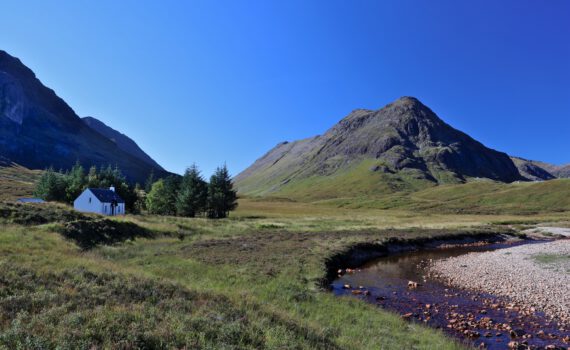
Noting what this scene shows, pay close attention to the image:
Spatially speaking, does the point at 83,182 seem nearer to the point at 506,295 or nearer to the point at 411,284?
the point at 411,284

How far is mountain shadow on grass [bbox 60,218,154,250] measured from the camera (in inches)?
1366

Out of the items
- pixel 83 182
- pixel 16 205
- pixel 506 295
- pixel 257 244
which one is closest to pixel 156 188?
pixel 83 182

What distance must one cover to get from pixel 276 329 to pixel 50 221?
38397 mm

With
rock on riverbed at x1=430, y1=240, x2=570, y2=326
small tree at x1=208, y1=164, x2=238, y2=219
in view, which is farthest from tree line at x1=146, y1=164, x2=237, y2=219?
rock on riverbed at x1=430, y1=240, x2=570, y2=326

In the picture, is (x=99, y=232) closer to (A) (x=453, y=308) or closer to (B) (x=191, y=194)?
(A) (x=453, y=308)

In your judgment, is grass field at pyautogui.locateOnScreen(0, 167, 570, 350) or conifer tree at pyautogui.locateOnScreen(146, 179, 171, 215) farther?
conifer tree at pyautogui.locateOnScreen(146, 179, 171, 215)

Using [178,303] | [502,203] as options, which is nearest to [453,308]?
[178,303]

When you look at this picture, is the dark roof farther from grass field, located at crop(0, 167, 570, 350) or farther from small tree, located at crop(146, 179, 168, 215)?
grass field, located at crop(0, 167, 570, 350)

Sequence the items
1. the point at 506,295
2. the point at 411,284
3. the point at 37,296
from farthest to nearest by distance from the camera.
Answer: the point at 411,284 → the point at 506,295 → the point at 37,296

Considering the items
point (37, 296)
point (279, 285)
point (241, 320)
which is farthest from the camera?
point (279, 285)

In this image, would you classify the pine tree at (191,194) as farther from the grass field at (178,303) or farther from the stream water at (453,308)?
the stream water at (453,308)

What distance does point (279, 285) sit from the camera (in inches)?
910

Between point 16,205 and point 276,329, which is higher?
point 16,205

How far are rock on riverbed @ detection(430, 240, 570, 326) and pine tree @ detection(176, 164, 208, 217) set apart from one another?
61118mm
